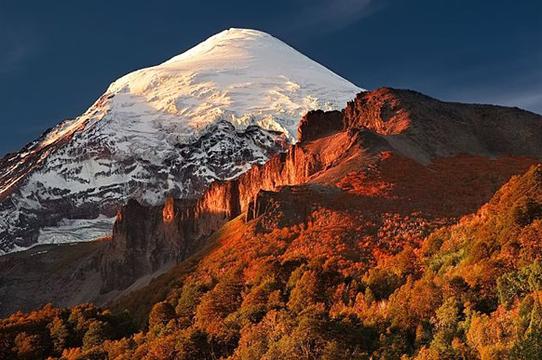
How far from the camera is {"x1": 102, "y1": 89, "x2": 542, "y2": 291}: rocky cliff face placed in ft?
289

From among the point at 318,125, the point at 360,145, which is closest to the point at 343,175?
the point at 360,145

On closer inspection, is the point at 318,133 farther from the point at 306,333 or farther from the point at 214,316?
the point at 306,333

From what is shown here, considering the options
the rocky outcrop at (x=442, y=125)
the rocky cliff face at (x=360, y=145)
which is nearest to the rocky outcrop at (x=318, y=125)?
the rocky cliff face at (x=360, y=145)

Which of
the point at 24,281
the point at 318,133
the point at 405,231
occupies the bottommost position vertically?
the point at 24,281

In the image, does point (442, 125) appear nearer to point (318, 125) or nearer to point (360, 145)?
point (360, 145)

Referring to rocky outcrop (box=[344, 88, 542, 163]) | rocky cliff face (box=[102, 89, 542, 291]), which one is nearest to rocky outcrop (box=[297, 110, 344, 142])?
rocky cliff face (box=[102, 89, 542, 291])

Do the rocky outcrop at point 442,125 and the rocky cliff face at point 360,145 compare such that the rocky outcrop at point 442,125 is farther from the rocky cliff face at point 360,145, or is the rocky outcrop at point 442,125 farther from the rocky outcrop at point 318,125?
the rocky outcrop at point 318,125

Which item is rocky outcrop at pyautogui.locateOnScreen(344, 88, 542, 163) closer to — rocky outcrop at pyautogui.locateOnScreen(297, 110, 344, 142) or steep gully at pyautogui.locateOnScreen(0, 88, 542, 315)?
steep gully at pyautogui.locateOnScreen(0, 88, 542, 315)

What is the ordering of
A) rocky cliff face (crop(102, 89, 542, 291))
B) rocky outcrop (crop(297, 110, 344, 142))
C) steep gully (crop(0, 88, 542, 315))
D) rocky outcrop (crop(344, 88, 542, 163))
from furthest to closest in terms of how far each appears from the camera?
rocky outcrop (crop(297, 110, 344, 142)) < rocky outcrop (crop(344, 88, 542, 163)) < rocky cliff face (crop(102, 89, 542, 291)) < steep gully (crop(0, 88, 542, 315))

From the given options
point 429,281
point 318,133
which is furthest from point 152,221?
point 429,281

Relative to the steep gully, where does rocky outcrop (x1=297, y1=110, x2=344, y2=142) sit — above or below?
above

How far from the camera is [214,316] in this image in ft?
192

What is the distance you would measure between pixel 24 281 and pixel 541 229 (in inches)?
5500

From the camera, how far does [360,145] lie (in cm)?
8844
